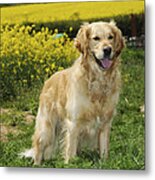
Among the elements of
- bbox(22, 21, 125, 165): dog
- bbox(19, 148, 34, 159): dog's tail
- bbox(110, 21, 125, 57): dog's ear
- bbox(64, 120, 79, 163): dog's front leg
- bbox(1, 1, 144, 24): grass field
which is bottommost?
bbox(19, 148, 34, 159): dog's tail

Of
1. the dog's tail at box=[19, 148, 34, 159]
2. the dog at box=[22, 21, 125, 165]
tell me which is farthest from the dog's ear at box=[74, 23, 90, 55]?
the dog's tail at box=[19, 148, 34, 159]

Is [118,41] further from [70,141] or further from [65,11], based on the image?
[70,141]

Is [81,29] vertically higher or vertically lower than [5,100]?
higher

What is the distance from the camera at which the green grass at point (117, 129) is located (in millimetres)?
3641

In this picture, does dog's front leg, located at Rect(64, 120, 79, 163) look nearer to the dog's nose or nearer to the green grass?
the green grass

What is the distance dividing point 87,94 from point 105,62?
19 cm

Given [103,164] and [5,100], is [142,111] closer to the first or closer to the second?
[103,164]

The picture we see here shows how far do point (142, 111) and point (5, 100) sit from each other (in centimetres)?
74

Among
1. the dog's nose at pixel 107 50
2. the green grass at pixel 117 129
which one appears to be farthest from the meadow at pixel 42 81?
the dog's nose at pixel 107 50

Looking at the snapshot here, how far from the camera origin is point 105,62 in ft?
11.9

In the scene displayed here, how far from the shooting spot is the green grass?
364cm

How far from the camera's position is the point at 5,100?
3844 mm

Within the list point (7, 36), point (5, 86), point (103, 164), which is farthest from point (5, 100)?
point (103, 164)

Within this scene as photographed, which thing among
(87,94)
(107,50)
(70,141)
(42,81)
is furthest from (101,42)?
(70,141)
